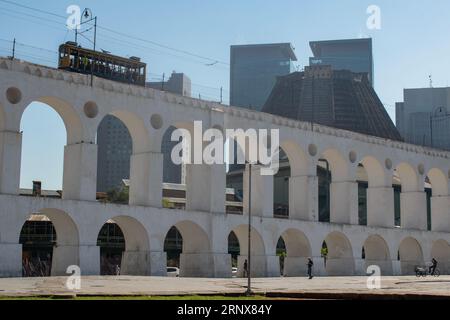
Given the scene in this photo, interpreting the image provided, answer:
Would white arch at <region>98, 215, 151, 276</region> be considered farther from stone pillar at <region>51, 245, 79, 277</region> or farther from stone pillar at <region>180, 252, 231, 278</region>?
stone pillar at <region>180, 252, 231, 278</region>

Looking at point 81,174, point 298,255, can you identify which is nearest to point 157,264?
point 81,174

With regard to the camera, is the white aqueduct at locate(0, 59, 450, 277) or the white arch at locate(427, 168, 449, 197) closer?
the white aqueduct at locate(0, 59, 450, 277)

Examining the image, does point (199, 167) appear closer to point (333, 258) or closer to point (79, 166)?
point (79, 166)

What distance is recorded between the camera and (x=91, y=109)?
1567 inches

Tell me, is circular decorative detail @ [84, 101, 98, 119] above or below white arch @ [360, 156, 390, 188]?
above

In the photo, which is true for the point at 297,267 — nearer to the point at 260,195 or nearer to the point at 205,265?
the point at 260,195

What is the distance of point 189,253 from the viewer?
44750 millimetres

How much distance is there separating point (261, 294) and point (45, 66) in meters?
18.9

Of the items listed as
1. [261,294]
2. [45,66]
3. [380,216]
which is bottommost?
[261,294]

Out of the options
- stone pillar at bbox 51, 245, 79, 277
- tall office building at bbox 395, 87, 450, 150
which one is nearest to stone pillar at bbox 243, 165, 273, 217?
stone pillar at bbox 51, 245, 79, 277

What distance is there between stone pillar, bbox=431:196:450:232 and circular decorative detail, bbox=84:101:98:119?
3491 cm

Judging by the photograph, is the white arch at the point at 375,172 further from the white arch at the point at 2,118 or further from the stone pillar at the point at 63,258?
the white arch at the point at 2,118

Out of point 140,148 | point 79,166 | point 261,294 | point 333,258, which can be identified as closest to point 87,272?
point 79,166

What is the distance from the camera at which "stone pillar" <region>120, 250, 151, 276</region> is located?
40.9 metres
